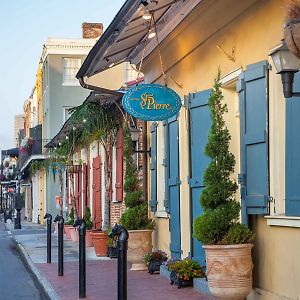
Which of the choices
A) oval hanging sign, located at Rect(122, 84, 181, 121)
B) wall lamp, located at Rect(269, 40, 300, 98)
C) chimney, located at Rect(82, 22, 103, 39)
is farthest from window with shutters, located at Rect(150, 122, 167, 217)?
chimney, located at Rect(82, 22, 103, 39)

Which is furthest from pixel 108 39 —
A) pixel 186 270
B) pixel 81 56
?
pixel 81 56

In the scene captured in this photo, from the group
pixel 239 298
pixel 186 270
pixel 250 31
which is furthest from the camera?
pixel 186 270

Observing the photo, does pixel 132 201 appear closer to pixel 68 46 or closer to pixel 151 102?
pixel 151 102

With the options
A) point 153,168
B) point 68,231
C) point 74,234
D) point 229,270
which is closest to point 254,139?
point 229,270

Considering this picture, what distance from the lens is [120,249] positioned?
24.2 ft

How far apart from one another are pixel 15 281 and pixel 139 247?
2411mm

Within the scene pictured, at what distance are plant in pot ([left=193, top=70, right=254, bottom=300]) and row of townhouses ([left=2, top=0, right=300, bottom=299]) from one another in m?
0.34

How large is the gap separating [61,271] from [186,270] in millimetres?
3145

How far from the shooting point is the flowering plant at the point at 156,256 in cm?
1289

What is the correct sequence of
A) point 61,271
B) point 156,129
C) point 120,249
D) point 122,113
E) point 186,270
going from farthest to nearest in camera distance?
point 122,113 < point 156,129 < point 61,271 < point 186,270 < point 120,249

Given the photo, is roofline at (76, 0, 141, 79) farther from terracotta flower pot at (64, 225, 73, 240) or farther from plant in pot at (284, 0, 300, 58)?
terracotta flower pot at (64, 225, 73, 240)

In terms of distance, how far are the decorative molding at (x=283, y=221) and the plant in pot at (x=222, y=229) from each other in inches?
12.7

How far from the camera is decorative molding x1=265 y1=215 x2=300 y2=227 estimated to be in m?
7.62

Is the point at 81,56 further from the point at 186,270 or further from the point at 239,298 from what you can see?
the point at 239,298
